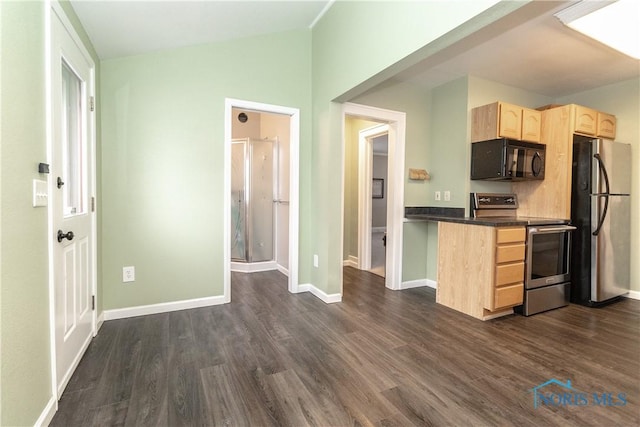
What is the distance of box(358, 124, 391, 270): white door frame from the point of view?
4539mm

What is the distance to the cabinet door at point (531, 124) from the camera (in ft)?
10.5

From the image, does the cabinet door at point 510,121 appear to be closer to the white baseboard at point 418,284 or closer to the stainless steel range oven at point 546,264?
the stainless steel range oven at point 546,264

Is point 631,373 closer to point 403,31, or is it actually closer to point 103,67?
point 403,31

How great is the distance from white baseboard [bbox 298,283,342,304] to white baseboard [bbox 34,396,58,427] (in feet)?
7.01

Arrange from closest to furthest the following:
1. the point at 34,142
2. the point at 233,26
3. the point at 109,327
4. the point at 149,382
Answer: the point at 34,142 < the point at 149,382 < the point at 109,327 < the point at 233,26

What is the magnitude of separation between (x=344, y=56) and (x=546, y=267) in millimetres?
2863

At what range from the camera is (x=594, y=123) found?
3295 mm

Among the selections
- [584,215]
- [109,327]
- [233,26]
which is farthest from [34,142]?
[584,215]

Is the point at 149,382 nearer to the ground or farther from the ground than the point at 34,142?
nearer to the ground

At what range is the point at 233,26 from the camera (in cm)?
272

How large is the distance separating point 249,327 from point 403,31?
8.19 feet

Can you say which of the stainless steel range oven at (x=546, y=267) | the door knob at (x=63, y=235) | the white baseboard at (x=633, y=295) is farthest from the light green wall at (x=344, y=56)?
the white baseboard at (x=633, y=295)

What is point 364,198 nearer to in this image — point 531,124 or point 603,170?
point 531,124

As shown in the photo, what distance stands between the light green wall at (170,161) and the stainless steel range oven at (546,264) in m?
2.84
